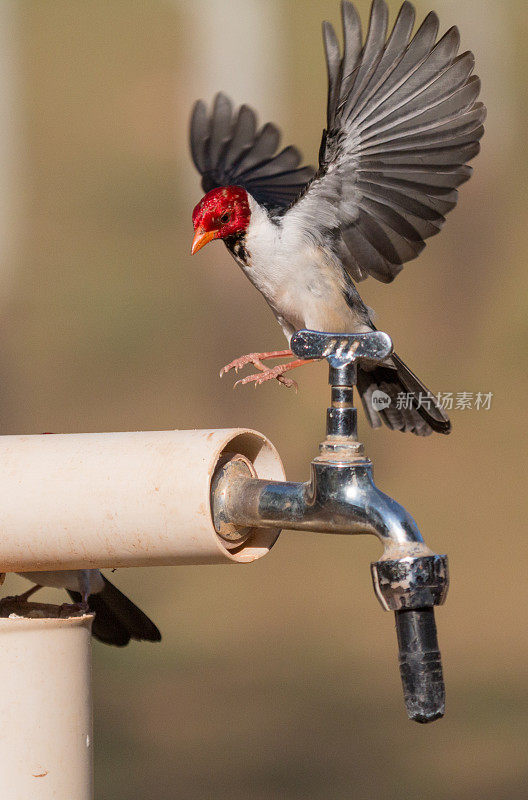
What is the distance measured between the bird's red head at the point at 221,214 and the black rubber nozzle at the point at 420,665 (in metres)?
1.35

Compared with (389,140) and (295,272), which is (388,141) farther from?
(295,272)

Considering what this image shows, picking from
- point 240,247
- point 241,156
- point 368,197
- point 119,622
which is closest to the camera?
point 119,622

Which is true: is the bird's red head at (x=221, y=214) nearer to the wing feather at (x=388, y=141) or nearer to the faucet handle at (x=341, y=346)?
the wing feather at (x=388, y=141)

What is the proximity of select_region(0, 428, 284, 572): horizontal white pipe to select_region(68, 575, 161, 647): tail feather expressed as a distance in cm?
89

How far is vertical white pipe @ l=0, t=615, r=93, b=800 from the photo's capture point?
85 cm

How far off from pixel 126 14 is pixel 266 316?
1.49 meters

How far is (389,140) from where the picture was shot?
183 centimetres

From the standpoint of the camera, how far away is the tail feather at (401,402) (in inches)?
86.5

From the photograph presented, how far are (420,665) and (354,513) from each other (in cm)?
13

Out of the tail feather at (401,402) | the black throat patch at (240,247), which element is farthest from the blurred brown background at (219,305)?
the black throat patch at (240,247)

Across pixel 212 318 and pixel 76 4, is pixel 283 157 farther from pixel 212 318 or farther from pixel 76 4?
pixel 76 4

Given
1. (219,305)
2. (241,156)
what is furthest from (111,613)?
(219,305)

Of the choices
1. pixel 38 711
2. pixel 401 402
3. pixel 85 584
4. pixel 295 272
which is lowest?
pixel 38 711

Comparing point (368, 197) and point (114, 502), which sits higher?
point (368, 197)
